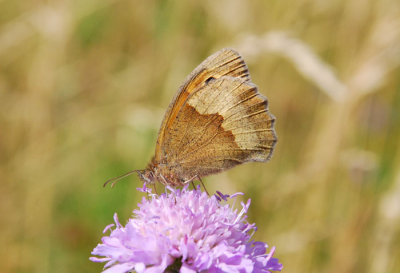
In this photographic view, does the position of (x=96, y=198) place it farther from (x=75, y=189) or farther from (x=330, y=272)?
(x=330, y=272)

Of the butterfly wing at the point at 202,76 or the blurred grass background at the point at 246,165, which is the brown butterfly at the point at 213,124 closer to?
the butterfly wing at the point at 202,76

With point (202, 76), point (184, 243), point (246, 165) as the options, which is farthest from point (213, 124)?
point (246, 165)

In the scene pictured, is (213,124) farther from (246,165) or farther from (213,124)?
(246,165)

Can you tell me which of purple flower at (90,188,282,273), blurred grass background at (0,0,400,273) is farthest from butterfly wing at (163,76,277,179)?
blurred grass background at (0,0,400,273)

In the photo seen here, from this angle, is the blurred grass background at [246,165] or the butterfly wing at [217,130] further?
the blurred grass background at [246,165]

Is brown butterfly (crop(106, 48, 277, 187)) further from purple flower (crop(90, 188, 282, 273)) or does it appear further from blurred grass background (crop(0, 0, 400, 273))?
blurred grass background (crop(0, 0, 400, 273))

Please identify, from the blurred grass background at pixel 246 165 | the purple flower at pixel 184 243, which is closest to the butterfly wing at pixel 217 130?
the purple flower at pixel 184 243
